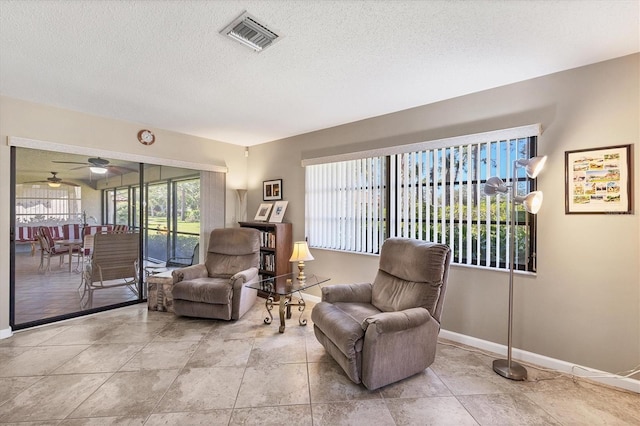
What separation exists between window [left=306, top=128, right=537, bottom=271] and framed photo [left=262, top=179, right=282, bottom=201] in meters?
0.76

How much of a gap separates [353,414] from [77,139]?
415 centimetres

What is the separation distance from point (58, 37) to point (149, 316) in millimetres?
2998

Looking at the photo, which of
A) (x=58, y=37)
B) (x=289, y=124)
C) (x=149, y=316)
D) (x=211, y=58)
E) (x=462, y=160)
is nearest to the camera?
(x=58, y=37)

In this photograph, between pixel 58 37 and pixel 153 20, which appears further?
pixel 58 37

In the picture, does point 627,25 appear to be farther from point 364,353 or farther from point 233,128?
point 233,128

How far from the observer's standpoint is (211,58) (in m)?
2.23

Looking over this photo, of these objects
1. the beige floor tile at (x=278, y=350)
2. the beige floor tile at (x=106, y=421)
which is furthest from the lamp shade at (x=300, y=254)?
the beige floor tile at (x=106, y=421)

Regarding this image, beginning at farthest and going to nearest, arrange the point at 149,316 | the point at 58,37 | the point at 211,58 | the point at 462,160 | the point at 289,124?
the point at 289,124
the point at 149,316
the point at 462,160
the point at 211,58
the point at 58,37

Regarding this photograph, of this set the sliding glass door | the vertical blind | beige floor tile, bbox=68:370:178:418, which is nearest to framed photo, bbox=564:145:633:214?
the vertical blind

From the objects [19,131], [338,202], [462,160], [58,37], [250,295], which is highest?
[58,37]

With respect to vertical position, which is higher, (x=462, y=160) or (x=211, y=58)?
(x=211, y=58)

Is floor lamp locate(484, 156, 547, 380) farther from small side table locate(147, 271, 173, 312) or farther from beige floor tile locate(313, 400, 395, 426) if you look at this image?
small side table locate(147, 271, 173, 312)

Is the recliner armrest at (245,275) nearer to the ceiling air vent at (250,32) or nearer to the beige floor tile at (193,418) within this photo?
the beige floor tile at (193,418)

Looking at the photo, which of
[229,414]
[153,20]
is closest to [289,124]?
[153,20]
